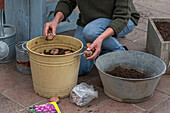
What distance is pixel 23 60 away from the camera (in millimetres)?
3162

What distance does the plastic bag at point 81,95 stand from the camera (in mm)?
2602

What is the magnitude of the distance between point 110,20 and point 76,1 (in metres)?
0.46

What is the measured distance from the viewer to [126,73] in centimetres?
275

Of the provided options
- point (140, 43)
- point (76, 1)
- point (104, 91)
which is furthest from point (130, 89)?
point (140, 43)

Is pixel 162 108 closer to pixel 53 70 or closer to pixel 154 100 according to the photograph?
pixel 154 100

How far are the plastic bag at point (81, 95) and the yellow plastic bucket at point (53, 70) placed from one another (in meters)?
0.10

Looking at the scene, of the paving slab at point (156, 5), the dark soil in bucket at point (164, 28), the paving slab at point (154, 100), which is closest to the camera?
the paving slab at point (154, 100)

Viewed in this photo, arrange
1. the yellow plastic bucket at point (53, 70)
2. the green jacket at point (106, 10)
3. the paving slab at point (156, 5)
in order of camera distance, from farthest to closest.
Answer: the paving slab at point (156, 5) → the green jacket at point (106, 10) → the yellow plastic bucket at point (53, 70)

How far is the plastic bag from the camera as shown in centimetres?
260

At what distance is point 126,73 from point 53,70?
72cm

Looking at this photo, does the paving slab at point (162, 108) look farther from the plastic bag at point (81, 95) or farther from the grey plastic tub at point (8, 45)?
the grey plastic tub at point (8, 45)

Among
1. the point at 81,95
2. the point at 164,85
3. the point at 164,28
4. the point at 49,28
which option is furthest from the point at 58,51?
the point at 164,28

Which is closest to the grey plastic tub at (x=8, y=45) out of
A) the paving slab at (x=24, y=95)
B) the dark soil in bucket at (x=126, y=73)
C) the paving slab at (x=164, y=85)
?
the paving slab at (x=24, y=95)

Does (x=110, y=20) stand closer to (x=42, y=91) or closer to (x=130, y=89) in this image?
(x=130, y=89)
